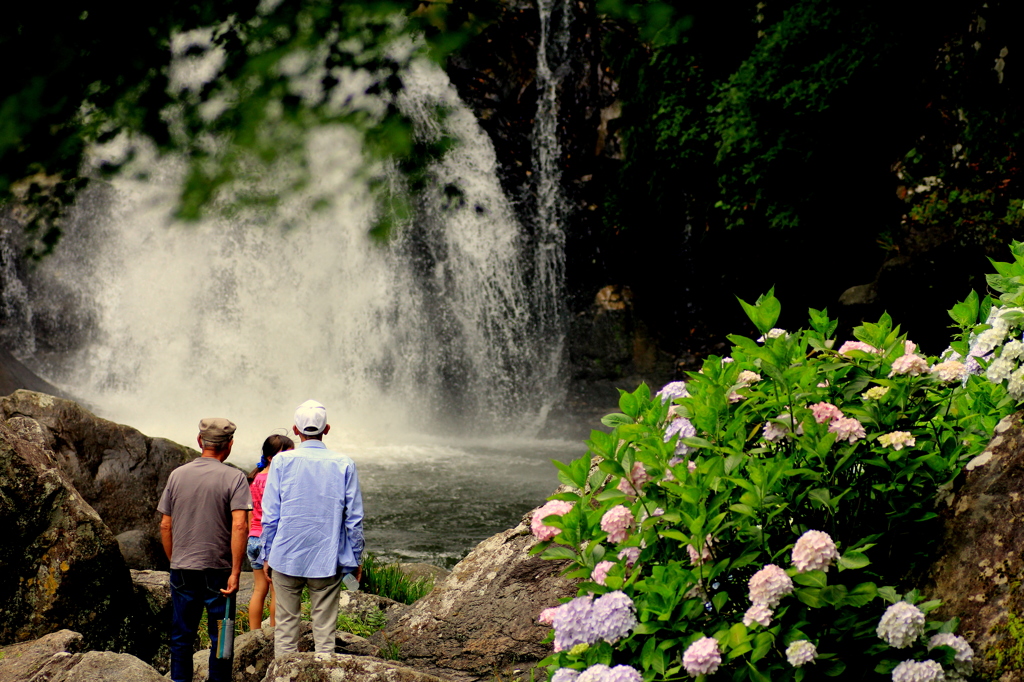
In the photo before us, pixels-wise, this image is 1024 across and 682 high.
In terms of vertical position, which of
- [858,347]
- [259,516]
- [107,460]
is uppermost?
[858,347]

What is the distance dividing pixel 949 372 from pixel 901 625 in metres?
0.75

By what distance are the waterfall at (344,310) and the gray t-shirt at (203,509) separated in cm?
1319

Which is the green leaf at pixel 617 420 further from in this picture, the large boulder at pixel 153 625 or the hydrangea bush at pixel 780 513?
the large boulder at pixel 153 625

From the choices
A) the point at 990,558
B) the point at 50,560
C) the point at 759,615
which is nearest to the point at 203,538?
the point at 50,560

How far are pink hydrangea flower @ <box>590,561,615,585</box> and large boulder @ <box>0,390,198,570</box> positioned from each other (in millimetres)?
7104

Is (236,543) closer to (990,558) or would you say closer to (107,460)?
(990,558)

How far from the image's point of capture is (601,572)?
2.12 m

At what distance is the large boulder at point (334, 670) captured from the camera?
9.67 feet

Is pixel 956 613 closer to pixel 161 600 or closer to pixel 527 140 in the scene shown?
pixel 161 600

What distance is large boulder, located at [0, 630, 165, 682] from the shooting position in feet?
12.1

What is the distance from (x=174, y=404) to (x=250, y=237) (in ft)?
14.0

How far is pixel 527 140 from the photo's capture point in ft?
59.3

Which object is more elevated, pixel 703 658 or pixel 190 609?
pixel 703 658

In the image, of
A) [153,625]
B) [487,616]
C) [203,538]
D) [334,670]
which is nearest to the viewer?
[334,670]
